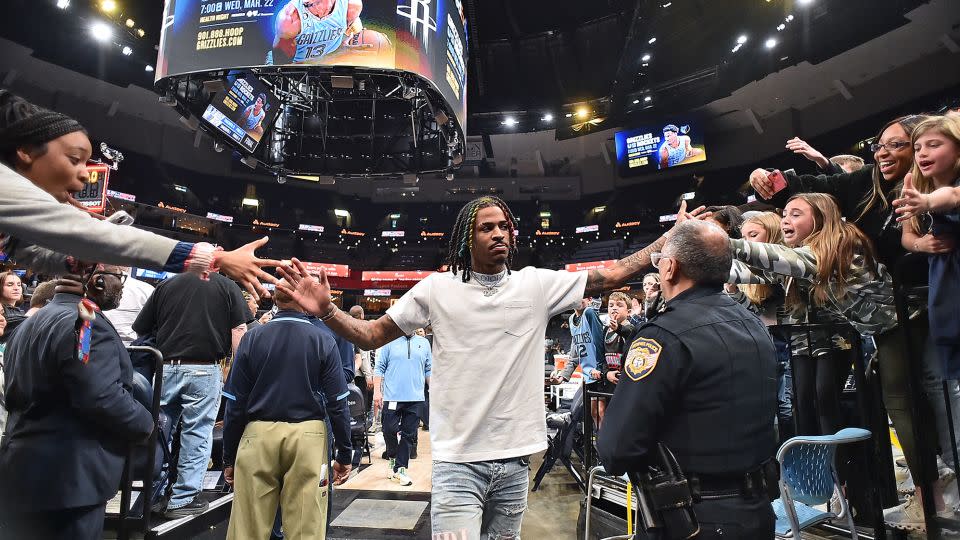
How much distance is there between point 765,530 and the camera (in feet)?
5.59

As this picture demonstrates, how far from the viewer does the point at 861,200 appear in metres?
3.01

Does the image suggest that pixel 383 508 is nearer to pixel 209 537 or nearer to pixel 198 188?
pixel 209 537

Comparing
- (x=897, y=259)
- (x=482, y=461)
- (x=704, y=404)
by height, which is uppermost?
(x=897, y=259)

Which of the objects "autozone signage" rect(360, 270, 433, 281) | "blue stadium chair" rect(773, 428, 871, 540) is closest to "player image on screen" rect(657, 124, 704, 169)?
"autozone signage" rect(360, 270, 433, 281)

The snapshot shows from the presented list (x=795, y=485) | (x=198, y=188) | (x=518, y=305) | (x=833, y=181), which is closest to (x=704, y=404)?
A: (x=518, y=305)

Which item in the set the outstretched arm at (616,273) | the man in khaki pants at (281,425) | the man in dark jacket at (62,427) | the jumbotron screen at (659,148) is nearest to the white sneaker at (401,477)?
the man in khaki pants at (281,425)

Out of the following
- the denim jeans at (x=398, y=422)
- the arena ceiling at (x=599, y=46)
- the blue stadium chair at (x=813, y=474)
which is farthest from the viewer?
the arena ceiling at (x=599, y=46)

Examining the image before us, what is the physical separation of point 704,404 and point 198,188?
3129 centimetres

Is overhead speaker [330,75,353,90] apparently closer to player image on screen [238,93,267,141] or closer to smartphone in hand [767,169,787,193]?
player image on screen [238,93,267,141]

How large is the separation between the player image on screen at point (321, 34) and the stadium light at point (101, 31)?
13.3m

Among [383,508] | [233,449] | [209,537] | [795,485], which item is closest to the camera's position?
[795,485]

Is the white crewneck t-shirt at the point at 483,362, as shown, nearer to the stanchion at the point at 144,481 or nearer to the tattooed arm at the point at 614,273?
the tattooed arm at the point at 614,273

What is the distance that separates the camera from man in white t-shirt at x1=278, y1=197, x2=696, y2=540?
6.70ft

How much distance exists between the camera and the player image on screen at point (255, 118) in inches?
420
